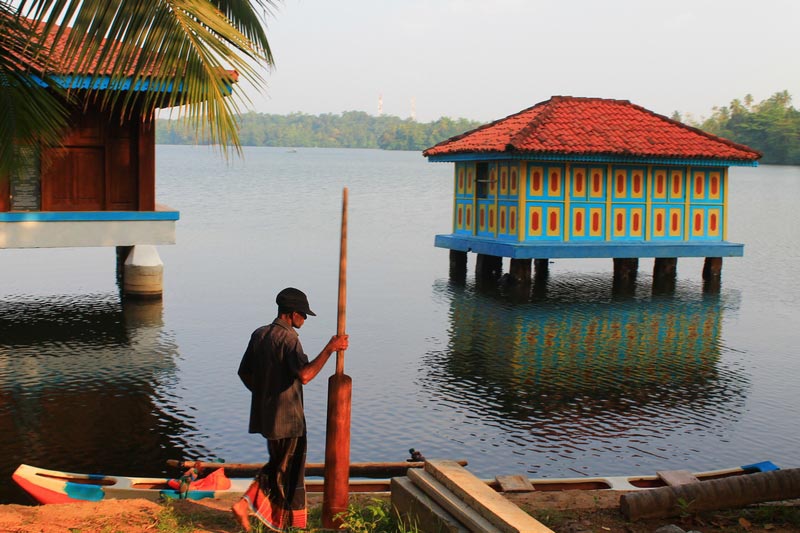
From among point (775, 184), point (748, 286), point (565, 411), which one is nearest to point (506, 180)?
point (748, 286)

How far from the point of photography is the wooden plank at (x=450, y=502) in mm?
7402

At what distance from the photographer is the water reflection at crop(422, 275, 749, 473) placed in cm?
1384

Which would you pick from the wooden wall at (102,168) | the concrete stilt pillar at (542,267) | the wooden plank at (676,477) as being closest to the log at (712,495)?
the wooden plank at (676,477)

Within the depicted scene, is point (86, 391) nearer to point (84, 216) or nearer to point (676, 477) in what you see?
point (84, 216)

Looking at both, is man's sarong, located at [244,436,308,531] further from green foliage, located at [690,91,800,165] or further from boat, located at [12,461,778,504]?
green foliage, located at [690,91,800,165]

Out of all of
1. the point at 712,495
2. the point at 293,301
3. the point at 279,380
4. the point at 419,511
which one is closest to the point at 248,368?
the point at 279,380

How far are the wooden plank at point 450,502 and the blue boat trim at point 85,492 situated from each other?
2.95 m

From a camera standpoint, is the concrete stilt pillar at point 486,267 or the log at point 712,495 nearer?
the log at point 712,495

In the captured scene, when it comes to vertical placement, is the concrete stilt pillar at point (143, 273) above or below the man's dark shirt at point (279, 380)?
below

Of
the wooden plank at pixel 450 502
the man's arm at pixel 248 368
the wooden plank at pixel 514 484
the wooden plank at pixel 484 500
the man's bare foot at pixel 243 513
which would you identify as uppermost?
the man's arm at pixel 248 368

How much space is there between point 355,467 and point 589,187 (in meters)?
18.7

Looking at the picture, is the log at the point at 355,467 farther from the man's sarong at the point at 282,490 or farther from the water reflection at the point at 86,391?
the water reflection at the point at 86,391

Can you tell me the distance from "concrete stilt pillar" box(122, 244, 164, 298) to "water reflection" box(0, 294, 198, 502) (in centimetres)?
116

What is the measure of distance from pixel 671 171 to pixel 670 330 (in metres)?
8.06
